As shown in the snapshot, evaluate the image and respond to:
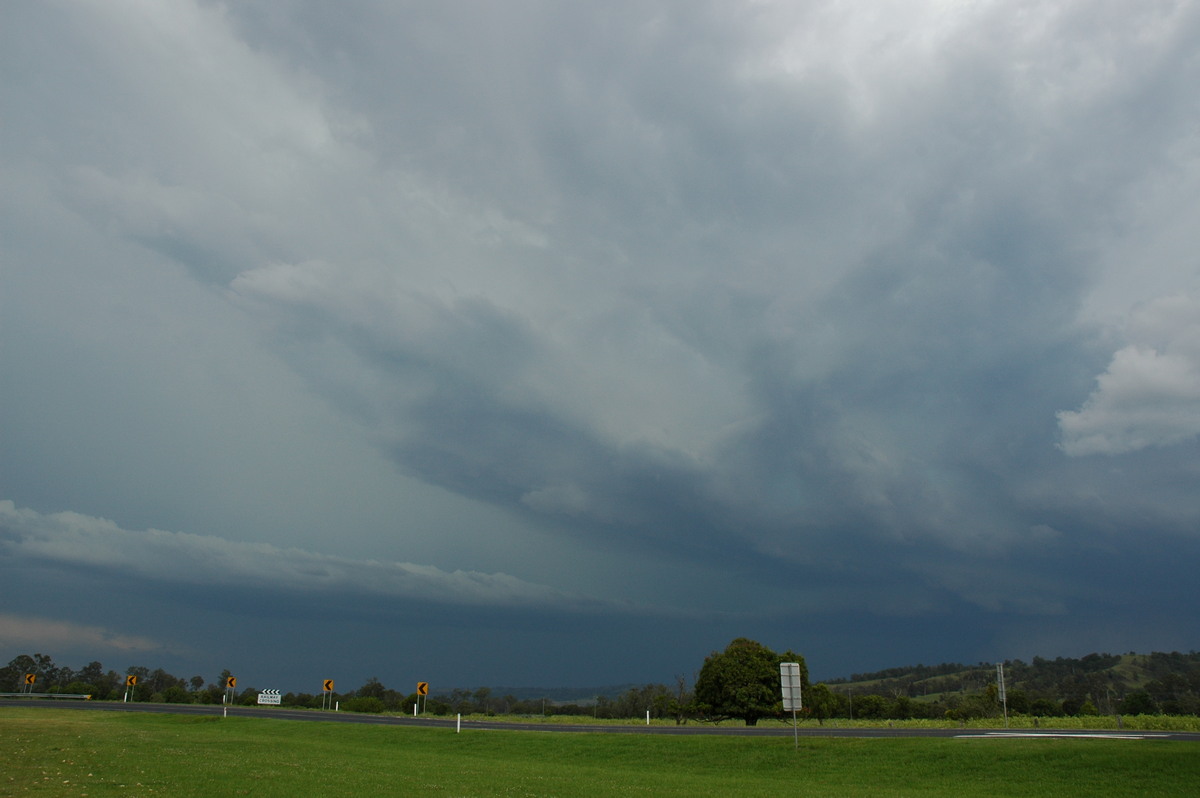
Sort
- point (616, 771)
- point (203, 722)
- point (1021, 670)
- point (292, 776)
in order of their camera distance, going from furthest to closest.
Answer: point (1021, 670) → point (203, 722) → point (616, 771) → point (292, 776)

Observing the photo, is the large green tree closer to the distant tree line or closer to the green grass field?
the distant tree line

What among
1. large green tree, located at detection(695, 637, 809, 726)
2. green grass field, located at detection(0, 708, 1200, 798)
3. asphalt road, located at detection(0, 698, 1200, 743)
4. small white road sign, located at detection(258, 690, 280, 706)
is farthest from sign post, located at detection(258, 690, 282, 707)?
large green tree, located at detection(695, 637, 809, 726)

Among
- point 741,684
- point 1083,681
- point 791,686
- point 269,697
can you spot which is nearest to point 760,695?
point 741,684

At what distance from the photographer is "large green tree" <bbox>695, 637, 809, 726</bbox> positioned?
61.5 metres

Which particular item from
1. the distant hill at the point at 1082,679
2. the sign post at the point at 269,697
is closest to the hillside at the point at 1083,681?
the distant hill at the point at 1082,679

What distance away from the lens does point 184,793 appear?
64.4 feet

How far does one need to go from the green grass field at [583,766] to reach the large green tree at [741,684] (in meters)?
22.2

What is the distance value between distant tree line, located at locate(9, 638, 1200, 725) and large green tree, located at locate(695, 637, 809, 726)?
0.29 ft

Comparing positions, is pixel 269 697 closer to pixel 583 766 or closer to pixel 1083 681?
pixel 583 766

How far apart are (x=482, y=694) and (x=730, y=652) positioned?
203ft

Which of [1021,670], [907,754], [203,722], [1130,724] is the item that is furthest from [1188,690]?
[203,722]

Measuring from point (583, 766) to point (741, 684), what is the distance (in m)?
31.6

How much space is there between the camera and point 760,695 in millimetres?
61562

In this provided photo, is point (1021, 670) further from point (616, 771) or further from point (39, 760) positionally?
point (39, 760)
